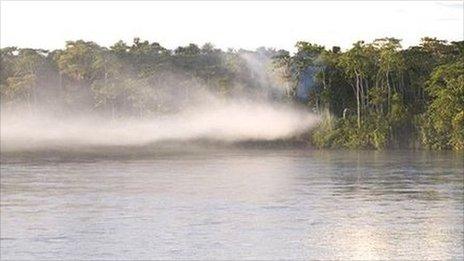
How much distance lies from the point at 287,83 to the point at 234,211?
52151 millimetres

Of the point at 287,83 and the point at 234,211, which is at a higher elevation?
the point at 287,83

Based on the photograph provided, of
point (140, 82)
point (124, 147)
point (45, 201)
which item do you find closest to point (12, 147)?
point (124, 147)

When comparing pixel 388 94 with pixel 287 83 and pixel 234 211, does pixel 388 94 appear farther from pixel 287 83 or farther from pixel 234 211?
pixel 234 211

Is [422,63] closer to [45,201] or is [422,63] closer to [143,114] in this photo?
[143,114]

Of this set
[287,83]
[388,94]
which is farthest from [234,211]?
[287,83]

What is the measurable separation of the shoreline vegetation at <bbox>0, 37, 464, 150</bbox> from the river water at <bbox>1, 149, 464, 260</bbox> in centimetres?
2031

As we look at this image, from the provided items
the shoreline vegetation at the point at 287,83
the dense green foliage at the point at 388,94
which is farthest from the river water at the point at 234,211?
the shoreline vegetation at the point at 287,83

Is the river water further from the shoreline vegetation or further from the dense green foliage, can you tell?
the shoreline vegetation

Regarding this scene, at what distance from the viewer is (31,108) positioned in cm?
9375

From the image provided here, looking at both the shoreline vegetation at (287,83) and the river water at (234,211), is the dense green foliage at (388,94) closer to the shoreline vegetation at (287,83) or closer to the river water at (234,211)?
the shoreline vegetation at (287,83)

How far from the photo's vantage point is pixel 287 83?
262 feet

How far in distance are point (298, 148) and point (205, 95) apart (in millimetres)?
15476

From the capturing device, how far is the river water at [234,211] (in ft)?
69.0

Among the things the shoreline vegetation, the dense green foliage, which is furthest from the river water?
the shoreline vegetation
